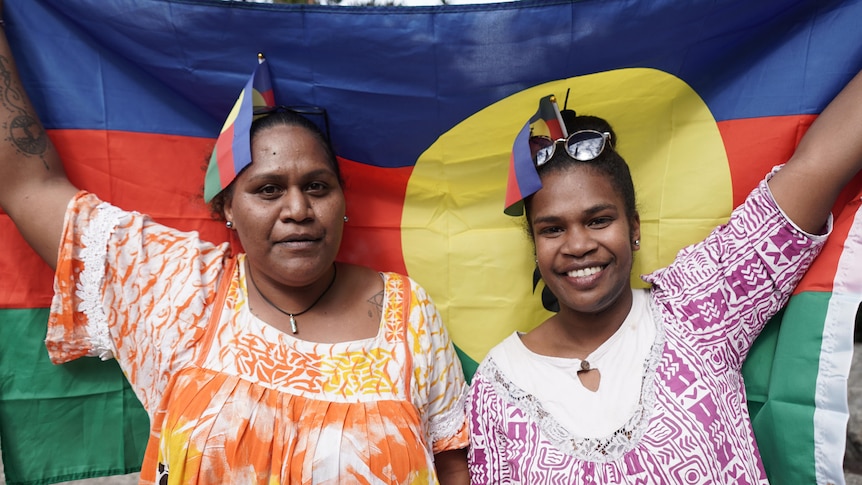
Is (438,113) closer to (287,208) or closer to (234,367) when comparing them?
(287,208)

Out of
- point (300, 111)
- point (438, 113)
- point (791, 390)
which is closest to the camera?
point (791, 390)

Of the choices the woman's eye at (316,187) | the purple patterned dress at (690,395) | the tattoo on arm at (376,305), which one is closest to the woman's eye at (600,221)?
the purple patterned dress at (690,395)

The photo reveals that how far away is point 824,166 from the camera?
1.85 meters

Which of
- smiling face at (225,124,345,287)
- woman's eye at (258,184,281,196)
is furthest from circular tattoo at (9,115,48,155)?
woman's eye at (258,184,281,196)

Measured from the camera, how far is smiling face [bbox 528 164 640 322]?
1.90 metres

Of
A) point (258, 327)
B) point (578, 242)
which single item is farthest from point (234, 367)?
point (578, 242)

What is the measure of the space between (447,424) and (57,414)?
1314mm

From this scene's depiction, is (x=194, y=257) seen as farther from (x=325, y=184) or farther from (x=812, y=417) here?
(x=812, y=417)

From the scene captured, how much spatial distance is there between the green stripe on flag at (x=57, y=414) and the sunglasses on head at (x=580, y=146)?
1582 millimetres

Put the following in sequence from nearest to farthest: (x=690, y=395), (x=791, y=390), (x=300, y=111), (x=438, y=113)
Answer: (x=690, y=395)
(x=791, y=390)
(x=300, y=111)
(x=438, y=113)

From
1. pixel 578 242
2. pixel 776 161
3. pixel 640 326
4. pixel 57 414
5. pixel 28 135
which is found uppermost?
pixel 28 135

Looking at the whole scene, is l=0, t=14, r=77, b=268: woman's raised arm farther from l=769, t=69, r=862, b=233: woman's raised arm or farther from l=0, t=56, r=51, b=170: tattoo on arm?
l=769, t=69, r=862, b=233: woman's raised arm

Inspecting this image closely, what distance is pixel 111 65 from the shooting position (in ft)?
7.35

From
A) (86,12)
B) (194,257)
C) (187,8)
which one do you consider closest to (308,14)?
(187,8)
